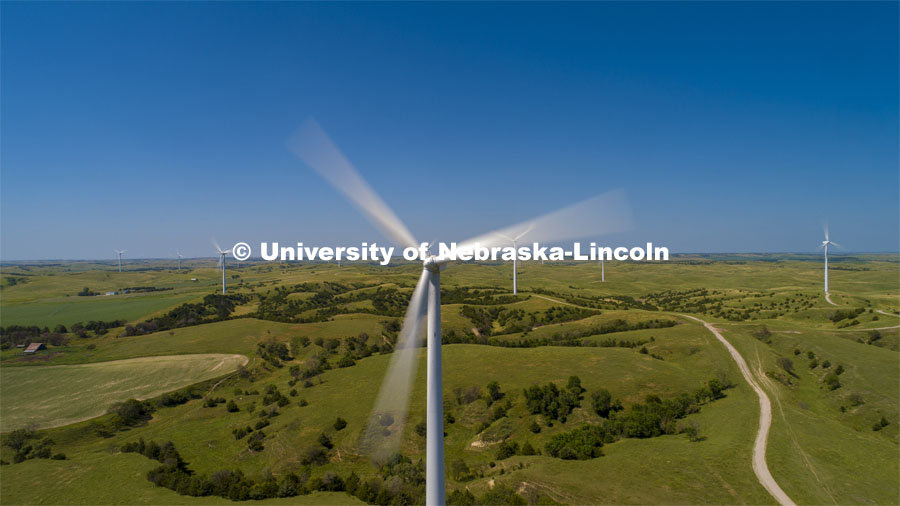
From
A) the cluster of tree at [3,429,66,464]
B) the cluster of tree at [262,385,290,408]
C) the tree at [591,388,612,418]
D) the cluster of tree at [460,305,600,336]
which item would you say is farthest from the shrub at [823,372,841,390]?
the cluster of tree at [3,429,66,464]

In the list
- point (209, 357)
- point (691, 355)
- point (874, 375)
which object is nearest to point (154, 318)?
point (209, 357)

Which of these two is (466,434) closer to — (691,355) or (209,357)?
(691,355)

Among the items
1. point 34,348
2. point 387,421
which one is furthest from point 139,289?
point 387,421

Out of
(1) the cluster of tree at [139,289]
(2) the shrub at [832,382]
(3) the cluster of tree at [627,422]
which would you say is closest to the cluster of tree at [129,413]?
(3) the cluster of tree at [627,422]

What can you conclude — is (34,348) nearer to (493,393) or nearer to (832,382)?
(493,393)

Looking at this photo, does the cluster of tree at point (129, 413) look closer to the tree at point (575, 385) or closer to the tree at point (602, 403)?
the tree at point (575, 385)
